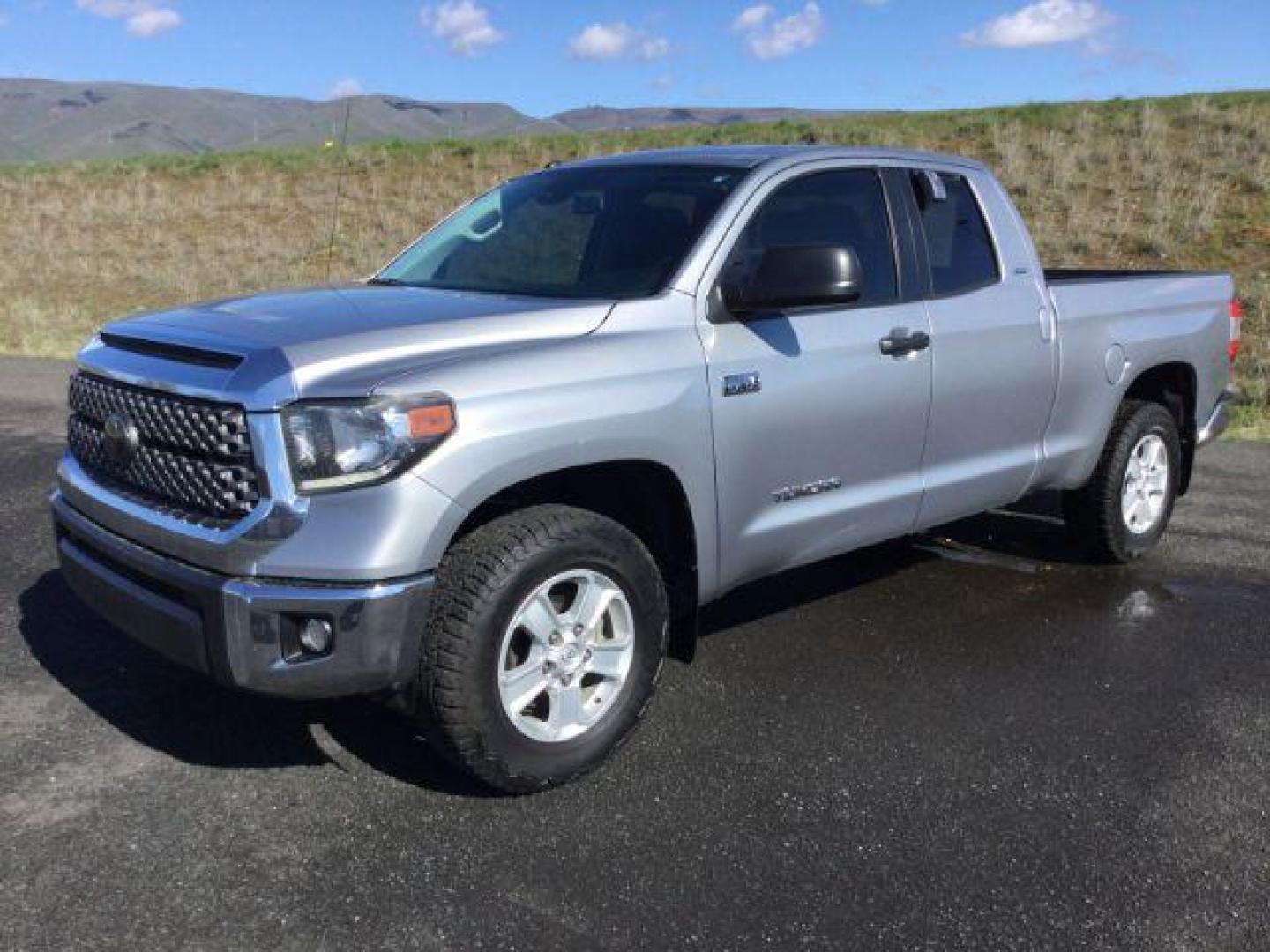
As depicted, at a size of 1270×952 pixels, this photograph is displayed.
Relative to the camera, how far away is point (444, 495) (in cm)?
314

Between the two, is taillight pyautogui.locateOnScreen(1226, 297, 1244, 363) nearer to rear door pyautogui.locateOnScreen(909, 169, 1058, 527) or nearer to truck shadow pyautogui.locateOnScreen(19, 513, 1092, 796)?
Result: rear door pyautogui.locateOnScreen(909, 169, 1058, 527)

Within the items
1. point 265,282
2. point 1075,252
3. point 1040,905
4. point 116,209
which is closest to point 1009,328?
point 1040,905

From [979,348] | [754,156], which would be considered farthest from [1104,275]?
[754,156]

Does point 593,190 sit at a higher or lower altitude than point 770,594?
higher

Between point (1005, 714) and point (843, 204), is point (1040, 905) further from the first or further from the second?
point (843, 204)

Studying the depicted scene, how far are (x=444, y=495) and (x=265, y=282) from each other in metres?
22.7

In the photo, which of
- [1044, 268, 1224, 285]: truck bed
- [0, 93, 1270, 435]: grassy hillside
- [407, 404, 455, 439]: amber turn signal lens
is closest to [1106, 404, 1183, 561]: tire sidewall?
[1044, 268, 1224, 285]: truck bed

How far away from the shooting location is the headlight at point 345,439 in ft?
10.1

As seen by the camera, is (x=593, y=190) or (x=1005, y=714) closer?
(x=1005, y=714)

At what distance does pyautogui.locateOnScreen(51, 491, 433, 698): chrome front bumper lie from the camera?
305 cm

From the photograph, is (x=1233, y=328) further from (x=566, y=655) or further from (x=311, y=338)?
(x=311, y=338)

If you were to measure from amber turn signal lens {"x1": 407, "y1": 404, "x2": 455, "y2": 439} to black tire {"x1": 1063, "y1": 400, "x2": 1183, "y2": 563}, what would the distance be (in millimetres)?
3619

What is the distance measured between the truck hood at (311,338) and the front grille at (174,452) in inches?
2.5

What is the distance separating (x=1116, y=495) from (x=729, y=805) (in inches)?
121
